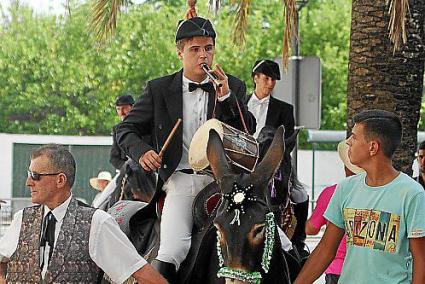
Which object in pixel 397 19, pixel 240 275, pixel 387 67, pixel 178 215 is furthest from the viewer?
pixel 387 67

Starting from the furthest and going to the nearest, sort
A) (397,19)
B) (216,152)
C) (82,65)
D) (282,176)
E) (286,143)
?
(82,65) < (397,19) < (282,176) < (286,143) < (216,152)

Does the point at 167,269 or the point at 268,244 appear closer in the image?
the point at 268,244

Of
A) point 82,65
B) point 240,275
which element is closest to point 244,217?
point 240,275

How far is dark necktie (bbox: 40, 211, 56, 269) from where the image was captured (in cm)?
Result: 589

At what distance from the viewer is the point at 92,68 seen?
33188 millimetres

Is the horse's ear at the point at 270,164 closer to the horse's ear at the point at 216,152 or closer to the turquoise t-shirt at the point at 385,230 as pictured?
the horse's ear at the point at 216,152

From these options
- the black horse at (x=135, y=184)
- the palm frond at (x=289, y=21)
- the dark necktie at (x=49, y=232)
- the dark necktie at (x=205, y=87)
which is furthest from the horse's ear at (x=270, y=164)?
the palm frond at (x=289, y=21)

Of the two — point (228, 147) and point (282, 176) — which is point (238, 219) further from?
point (282, 176)

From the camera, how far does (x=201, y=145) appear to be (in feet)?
21.3

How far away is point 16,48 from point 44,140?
5.05 meters

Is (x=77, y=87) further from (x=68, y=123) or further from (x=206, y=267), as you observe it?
(x=206, y=267)

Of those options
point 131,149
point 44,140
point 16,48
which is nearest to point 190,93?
point 131,149

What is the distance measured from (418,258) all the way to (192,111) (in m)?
2.16

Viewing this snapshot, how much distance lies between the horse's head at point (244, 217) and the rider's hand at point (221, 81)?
904 mm
